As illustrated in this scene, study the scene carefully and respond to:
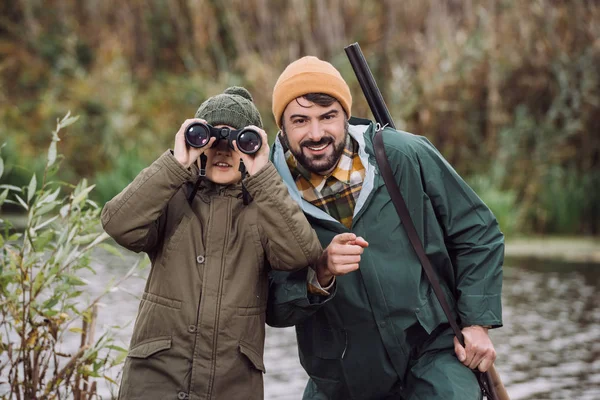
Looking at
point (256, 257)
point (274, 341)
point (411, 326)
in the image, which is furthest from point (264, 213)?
point (274, 341)

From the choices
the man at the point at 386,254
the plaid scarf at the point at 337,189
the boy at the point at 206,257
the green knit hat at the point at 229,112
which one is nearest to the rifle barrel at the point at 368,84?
the man at the point at 386,254

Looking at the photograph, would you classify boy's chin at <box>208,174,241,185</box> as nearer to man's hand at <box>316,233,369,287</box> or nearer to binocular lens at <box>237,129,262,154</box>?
binocular lens at <box>237,129,262,154</box>

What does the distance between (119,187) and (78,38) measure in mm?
8342

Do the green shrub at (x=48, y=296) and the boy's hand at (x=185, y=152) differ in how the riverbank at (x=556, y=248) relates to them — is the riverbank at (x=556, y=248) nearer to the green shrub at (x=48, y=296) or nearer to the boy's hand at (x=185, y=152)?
the green shrub at (x=48, y=296)

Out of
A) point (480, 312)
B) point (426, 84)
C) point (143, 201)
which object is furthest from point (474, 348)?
point (426, 84)

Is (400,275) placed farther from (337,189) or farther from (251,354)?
(251,354)

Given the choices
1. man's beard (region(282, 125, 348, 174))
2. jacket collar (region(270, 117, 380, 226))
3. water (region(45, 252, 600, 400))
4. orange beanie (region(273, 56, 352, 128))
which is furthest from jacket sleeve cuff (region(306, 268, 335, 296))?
water (region(45, 252, 600, 400))

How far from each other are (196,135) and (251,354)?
66cm

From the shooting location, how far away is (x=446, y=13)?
15.2m

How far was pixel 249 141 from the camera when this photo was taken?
3.01 meters

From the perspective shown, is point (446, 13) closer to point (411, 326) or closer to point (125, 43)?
point (125, 43)

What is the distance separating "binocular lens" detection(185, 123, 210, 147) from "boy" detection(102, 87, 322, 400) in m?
0.02

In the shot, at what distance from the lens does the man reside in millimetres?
3338

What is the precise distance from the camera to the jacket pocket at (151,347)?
2965 mm
